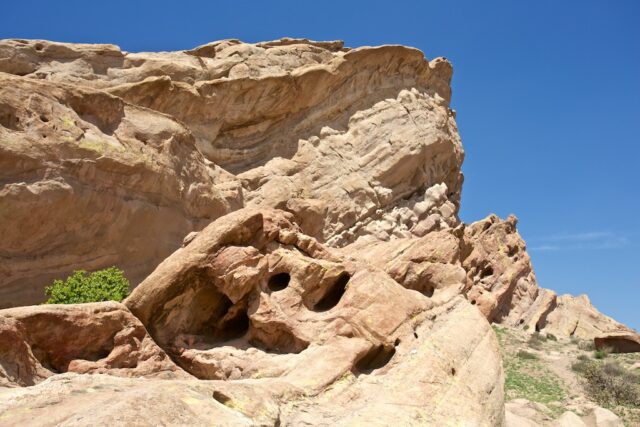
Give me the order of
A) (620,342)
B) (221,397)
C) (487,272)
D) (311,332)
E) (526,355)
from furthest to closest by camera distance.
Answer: (487,272) → (620,342) → (526,355) → (311,332) → (221,397)

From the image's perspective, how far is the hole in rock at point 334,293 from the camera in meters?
16.7

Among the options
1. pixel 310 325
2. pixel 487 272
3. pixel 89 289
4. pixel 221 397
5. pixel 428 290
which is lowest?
pixel 221 397

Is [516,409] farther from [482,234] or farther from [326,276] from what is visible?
[482,234]

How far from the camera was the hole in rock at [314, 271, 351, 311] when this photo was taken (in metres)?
16.7

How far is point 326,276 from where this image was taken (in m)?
16.6

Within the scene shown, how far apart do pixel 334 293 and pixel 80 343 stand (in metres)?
6.56

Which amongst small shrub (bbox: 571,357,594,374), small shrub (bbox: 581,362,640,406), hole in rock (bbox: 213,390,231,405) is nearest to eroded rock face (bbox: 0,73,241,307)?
hole in rock (bbox: 213,390,231,405)

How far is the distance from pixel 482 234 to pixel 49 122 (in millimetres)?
32560

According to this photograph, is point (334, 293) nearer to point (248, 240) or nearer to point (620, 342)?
point (248, 240)

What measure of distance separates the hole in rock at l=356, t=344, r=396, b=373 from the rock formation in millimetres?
63

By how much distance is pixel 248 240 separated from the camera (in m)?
16.5

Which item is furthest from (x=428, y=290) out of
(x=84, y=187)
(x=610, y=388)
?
(x=84, y=187)

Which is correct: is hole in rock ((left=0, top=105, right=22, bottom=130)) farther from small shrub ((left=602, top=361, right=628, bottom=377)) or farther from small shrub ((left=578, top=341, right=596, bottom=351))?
small shrub ((left=578, top=341, right=596, bottom=351))

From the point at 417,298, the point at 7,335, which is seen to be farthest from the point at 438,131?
the point at 7,335
